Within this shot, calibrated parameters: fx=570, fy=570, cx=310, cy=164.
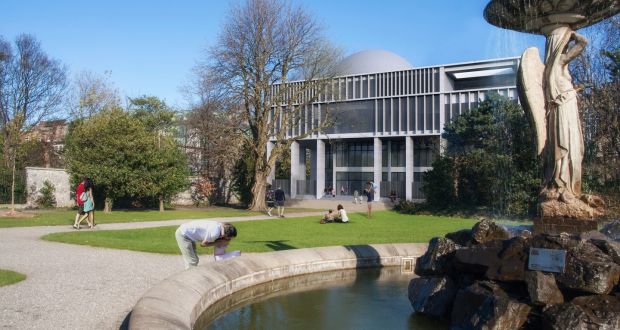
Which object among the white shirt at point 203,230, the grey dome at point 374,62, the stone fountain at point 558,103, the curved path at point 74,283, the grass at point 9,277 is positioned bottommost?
the curved path at point 74,283

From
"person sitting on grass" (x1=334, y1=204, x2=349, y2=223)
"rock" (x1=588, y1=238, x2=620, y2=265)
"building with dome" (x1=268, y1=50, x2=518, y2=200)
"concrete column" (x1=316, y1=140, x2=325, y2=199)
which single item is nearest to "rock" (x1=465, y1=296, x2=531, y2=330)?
"rock" (x1=588, y1=238, x2=620, y2=265)

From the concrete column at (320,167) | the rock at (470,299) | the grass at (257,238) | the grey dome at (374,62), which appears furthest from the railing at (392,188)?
the rock at (470,299)

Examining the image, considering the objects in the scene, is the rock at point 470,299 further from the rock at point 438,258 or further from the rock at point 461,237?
the rock at point 461,237

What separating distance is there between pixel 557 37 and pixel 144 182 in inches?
1017

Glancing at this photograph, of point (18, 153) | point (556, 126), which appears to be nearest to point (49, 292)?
point (556, 126)

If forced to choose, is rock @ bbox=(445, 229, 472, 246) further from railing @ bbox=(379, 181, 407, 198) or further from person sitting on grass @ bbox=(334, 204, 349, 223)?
railing @ bbox=(379, 181, 407, 198)

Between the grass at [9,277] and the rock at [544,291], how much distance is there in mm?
7616

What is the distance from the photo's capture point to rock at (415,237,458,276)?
774cm

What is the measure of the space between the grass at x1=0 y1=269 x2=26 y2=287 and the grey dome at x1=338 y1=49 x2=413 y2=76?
55725 millimetres

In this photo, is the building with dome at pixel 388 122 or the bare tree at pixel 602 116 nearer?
the bare tree at pixel 602 116

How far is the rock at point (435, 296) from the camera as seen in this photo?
291 inches

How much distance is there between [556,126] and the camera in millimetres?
8898

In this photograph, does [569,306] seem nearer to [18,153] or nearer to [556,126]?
[556,126]

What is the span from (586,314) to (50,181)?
31.5 m
